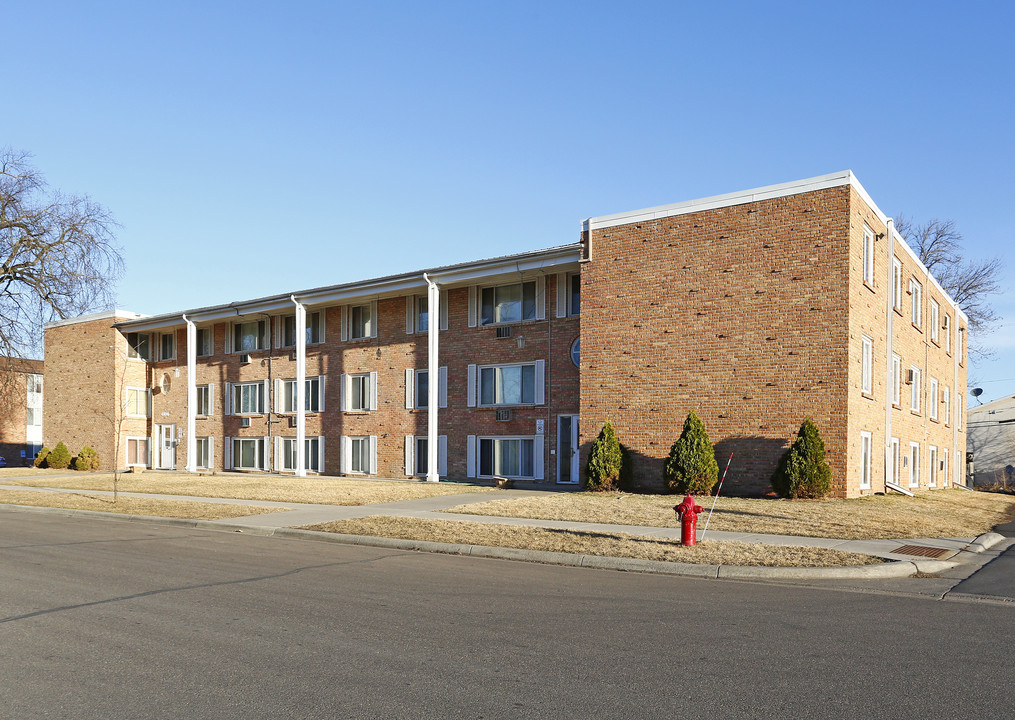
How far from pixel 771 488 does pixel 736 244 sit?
253 inches

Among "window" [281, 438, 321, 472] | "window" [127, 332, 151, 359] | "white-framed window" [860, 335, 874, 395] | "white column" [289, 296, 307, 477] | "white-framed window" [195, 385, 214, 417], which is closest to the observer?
"white-framed window" [860, 335, 874, 395]

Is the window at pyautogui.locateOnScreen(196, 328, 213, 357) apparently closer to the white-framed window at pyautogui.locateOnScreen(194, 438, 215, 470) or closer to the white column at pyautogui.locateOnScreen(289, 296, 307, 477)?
the white-framed window at pyautogui.locateOnScreen(194, 438, 215, 470)

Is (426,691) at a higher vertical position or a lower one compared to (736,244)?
lower

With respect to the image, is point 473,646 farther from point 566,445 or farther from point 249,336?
point 249,336

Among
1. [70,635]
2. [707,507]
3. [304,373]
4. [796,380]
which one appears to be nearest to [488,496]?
[707,507]

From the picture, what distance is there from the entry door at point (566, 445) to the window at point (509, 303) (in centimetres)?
379

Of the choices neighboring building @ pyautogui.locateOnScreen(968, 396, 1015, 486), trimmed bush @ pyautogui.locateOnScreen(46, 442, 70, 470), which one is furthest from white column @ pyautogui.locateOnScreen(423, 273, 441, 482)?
neighboring building @ pyautogui.locateOnScreen(968, 396, 1015, 486)

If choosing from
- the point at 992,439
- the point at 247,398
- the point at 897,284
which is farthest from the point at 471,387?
the point at 992,439

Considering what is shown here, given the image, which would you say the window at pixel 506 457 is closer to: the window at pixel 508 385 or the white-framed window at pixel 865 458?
the window at pixel 508 385

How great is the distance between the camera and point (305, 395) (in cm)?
3653

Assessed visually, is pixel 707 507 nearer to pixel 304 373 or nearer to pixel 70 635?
pixel 70 635

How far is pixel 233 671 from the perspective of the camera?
19.6ft

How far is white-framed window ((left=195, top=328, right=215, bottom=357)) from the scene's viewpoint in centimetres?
4088

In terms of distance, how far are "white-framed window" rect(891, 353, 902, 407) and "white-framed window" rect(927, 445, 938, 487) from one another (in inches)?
252
